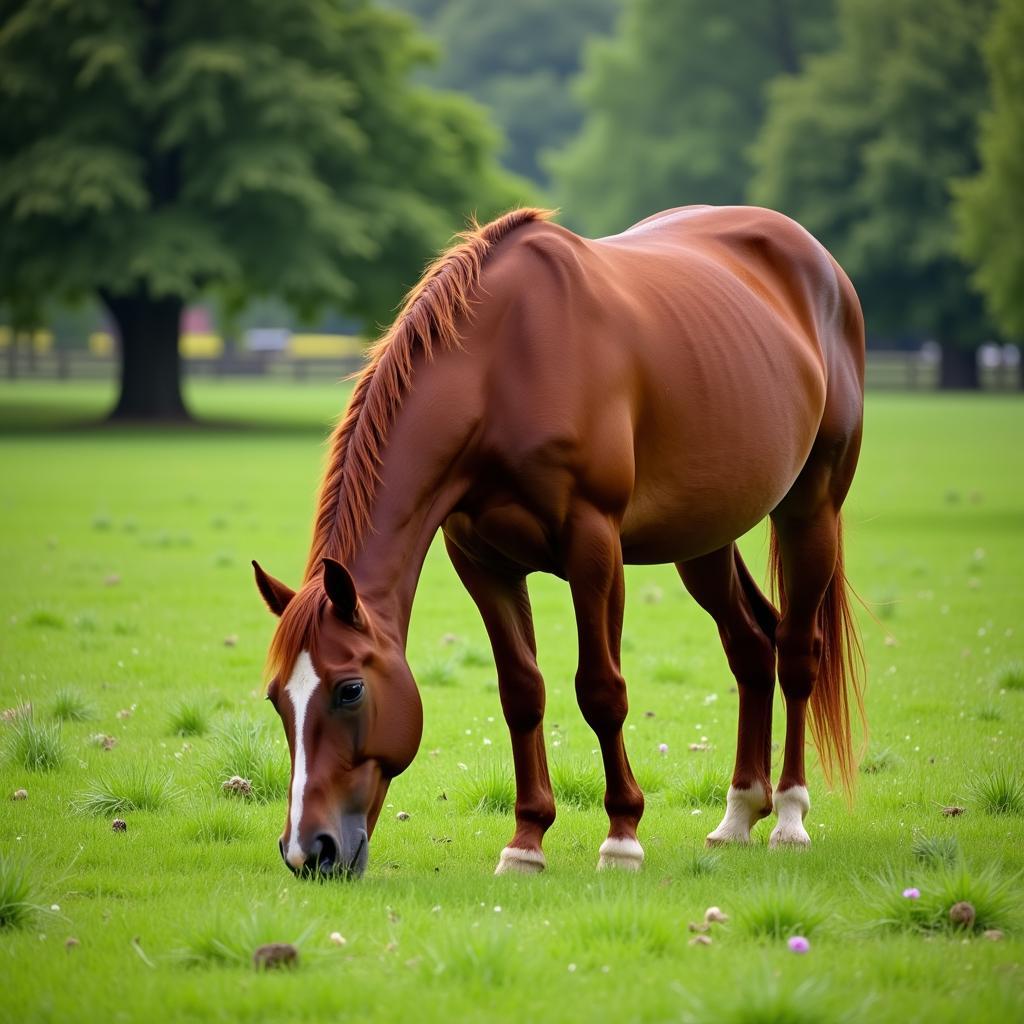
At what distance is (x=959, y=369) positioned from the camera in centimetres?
5747

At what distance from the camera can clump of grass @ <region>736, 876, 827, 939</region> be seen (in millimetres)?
4598

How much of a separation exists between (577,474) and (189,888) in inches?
78.1

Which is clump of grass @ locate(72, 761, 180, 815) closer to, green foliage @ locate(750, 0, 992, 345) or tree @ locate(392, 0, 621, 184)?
green foliage @ locate(750, 0, 992, 345)

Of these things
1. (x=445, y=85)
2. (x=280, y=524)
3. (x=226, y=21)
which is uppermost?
(x=445, y=85)

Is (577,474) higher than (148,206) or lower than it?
lower

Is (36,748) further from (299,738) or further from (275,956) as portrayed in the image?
(275,956)

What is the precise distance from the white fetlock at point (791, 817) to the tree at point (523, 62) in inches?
3517

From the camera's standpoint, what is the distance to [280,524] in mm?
17891

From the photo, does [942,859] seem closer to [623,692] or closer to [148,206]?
[623,692]

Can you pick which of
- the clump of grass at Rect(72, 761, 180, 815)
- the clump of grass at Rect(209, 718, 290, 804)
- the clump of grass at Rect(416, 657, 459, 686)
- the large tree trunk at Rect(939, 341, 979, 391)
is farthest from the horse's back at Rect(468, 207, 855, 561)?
the large tree trunk at Rect(939, 341, 979, 391)

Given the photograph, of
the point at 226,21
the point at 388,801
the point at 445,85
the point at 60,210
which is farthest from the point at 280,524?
the point at 445,85

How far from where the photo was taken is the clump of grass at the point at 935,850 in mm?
5434

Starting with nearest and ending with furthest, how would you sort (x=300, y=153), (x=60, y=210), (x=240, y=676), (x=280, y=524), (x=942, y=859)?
(x=942, y=859) → (x=240, y=676) → (x=280, y=524) → (x=60, y=210) → (x=300, y=153)

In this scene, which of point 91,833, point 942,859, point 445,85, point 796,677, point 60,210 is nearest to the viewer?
point 942,859
